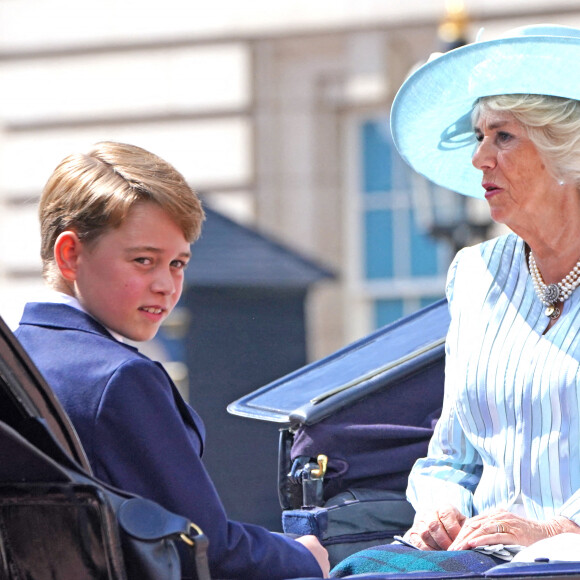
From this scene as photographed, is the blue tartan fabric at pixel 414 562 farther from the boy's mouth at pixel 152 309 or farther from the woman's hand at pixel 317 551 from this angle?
the boy's mouth at pixel 152 309

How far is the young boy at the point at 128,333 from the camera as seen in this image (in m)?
1.65

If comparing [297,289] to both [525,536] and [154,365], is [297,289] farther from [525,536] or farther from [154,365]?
[154,365]

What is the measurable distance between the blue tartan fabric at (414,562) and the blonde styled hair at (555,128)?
0.77m

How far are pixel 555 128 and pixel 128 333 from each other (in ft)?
3.25

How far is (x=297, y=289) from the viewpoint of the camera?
4570 mm

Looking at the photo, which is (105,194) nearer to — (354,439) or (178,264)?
(178,264)

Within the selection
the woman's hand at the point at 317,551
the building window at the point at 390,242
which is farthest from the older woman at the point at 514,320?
the building window at the point at 390,242

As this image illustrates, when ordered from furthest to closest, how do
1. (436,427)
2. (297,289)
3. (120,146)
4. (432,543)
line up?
(297,289)
(436,427)
(432,543)
(120,146)

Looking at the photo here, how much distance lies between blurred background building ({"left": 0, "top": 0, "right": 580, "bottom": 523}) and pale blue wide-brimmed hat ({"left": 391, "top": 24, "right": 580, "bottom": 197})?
6.78m

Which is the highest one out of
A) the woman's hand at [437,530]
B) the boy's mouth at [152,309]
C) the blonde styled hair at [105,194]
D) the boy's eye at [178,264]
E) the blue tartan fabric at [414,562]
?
the blonde styled hair at [105,194]

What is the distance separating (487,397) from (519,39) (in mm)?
678

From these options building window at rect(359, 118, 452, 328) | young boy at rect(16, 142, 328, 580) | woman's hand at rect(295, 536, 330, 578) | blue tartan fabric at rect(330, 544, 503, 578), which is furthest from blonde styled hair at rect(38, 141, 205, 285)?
building window at rect(359, 118, 452, 328)

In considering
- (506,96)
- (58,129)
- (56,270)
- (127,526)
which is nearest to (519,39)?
(506,96)

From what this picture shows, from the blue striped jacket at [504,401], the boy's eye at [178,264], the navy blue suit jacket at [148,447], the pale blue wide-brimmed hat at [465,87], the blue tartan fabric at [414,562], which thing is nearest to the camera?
the navy blue suit jacket at [148,447]
